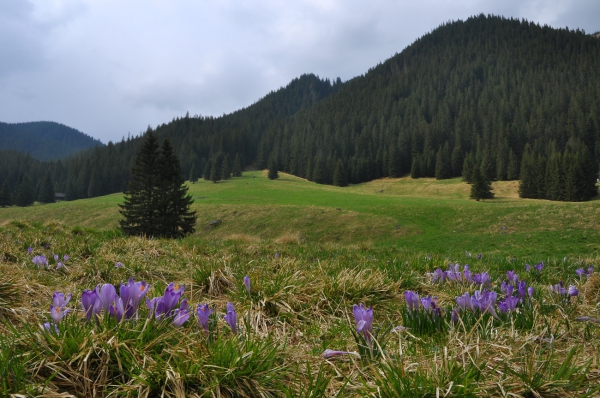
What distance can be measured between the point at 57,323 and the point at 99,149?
596 ft

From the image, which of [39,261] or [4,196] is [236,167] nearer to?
[4,196]

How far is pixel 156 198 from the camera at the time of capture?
33656mm

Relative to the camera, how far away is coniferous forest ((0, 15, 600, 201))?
311ft

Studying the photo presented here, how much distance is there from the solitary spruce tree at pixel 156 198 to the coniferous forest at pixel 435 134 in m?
66.0

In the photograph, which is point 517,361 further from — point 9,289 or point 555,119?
point 555,119

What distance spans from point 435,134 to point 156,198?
4287 inches

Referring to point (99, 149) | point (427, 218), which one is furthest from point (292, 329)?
point (99, 149)

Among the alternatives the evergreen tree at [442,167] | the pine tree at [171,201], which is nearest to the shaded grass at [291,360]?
the pine tree at [171,201]

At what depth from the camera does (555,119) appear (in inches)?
4259

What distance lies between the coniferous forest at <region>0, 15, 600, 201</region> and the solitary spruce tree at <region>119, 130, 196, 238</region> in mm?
65991

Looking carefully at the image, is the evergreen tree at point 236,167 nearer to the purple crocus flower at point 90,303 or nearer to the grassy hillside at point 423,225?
the grassy hillside at point 423,225

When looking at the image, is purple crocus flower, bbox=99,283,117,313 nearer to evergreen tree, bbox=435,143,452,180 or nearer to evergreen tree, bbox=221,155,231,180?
evergreen tree, bbox=221,155,231,180

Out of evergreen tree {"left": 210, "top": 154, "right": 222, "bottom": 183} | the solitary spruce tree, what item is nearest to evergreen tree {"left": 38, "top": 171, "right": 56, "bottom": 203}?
evergreen tree {"left": 210, "top": 154, "right": 222, "bottom": 183}

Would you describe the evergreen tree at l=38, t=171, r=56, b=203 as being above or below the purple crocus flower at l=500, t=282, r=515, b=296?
below
